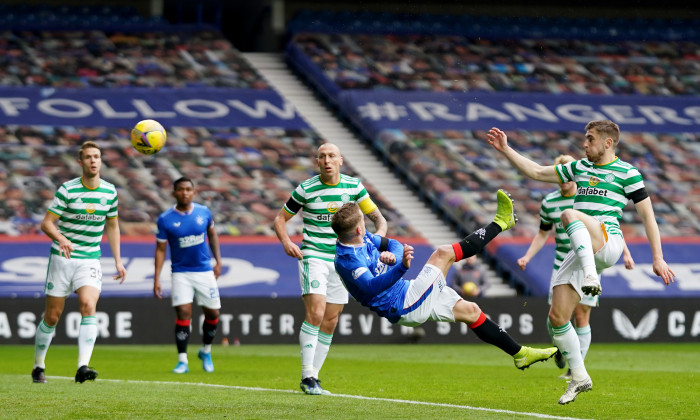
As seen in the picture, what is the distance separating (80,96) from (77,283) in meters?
17.4

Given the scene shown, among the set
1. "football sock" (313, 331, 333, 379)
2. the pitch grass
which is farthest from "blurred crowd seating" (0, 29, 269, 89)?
"football sock" (313, 331, 333, 379)

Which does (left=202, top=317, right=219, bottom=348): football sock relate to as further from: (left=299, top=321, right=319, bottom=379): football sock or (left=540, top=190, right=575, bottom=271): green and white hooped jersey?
(left=540, top=190, right=575, bottom=271): green and white hooped jersey

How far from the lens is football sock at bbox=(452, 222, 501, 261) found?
319 inches

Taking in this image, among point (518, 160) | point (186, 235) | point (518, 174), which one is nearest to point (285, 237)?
point (518, 160)

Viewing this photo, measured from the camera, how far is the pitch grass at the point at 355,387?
317 inches

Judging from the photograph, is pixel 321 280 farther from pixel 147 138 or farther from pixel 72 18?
pixel 72 18

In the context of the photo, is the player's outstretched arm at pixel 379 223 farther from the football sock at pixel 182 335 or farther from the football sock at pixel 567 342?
the football sock at pixel 182 335

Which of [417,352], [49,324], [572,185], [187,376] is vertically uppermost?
[572,185]

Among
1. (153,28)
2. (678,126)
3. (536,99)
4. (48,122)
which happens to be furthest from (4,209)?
(678,126)

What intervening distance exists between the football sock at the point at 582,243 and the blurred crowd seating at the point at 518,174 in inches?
597

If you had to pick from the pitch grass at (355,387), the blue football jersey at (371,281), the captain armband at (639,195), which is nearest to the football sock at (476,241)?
the blue football jersey at (371,281)

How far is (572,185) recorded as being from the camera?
1205cm

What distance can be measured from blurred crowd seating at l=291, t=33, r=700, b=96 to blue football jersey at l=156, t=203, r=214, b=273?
16335 mm

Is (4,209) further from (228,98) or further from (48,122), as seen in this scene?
(228,98)
